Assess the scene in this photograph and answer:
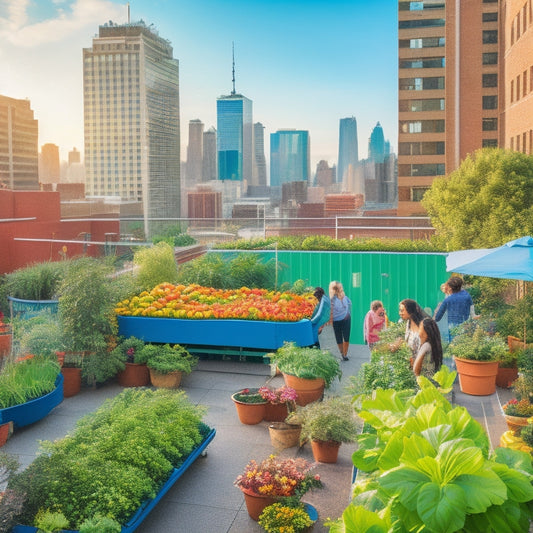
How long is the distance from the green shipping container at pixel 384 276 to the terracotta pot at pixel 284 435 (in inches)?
301

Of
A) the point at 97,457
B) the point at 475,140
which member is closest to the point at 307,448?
the point at 97,457

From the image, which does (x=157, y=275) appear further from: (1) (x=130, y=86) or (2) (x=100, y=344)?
(1) (x=130, y=86)

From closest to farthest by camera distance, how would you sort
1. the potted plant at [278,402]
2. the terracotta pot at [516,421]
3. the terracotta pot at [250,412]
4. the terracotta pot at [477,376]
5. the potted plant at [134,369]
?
the terracotta pot at [516,421]
the potted plant at [278,402]
the terracotta pot at [250,412]
the terracotta pot at [477,376]
the potted plant at [134,369]

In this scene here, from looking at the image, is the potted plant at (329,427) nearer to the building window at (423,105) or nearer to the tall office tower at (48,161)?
the building window at (423,105)

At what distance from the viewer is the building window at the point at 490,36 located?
3071 inches

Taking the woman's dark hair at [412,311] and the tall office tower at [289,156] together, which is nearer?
the woman's dark hair at [412,311]

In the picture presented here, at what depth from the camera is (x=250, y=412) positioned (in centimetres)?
761

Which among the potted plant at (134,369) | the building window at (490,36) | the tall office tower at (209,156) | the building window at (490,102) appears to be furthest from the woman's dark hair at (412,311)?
the tall office tower at (209,156)

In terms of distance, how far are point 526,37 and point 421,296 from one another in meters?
16.9

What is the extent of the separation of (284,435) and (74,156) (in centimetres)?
11126

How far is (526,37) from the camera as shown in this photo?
26953 millimetres

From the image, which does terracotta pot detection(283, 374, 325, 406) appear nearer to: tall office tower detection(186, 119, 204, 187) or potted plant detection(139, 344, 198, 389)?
potted plant detection(139, 344, 198, 389)

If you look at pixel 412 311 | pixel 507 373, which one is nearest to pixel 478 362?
pixel 507 373

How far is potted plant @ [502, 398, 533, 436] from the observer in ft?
19.8
